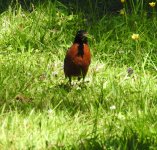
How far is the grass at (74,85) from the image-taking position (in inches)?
131

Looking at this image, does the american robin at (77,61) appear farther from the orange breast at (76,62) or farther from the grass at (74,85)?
the grass at (74,85)

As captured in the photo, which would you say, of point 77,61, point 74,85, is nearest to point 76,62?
point 77,61

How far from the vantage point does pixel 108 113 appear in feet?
12.4

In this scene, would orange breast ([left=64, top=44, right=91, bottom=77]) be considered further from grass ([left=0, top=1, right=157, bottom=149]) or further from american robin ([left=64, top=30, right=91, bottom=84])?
grass ([left=0, top=1, right=157, bottom=149])

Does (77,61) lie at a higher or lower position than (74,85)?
higher

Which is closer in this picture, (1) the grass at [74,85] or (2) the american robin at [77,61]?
(1) the grass at [74,85]

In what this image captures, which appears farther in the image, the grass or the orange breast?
the orange breast

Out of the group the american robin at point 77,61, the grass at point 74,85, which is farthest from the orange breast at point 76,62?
the grass at point 74,85

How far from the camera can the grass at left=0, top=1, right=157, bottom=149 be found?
3.34 meters

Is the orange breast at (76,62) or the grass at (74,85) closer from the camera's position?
the grass at (74,85)

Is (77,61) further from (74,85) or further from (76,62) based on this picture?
(74,85)

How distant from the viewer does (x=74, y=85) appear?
4477mm

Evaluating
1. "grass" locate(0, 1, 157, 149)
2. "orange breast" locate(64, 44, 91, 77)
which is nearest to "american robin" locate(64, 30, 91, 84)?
"orange breast" locate(64, 44, 91, 77)

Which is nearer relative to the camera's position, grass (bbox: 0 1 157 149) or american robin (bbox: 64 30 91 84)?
grass (bbox: 0 1 157 149)
